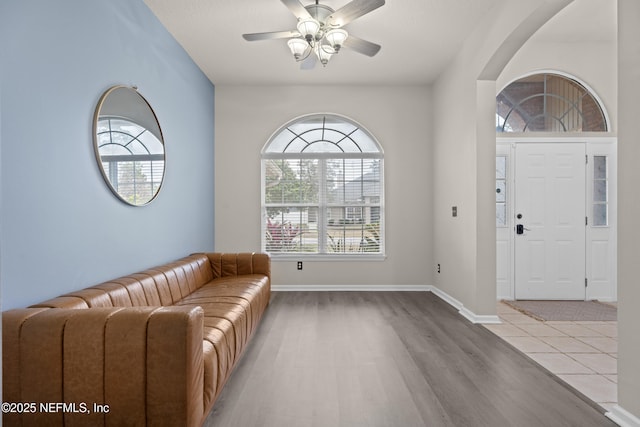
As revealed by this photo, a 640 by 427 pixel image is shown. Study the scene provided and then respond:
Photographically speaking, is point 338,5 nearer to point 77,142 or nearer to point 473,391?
point 77,142

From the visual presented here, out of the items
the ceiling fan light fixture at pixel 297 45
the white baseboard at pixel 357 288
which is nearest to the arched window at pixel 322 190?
the white baseboard at pixel 357 288

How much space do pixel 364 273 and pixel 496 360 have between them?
2552mm

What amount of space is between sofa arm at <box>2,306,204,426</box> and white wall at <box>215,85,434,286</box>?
3531 millimetres

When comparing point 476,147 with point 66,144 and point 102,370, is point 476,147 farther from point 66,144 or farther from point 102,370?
point 102,370

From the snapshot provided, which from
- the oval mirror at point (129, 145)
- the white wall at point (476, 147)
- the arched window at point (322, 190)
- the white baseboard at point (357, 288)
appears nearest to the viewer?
the oval mirror at point (129, 145)

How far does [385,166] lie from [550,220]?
7.09ft

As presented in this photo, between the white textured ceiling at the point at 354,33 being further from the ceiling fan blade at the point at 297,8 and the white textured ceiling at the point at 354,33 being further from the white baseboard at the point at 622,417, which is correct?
the white baseboard at the point at 622,417

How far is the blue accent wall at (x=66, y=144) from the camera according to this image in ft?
6.00

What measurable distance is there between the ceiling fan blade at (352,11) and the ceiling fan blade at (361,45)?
23cm

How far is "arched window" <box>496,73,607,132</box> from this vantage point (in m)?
4.51

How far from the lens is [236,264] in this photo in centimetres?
414

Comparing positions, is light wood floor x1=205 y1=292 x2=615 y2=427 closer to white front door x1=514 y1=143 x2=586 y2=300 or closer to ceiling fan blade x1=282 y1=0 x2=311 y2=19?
white front door x1=514 y1=143 x2=586 y2=300

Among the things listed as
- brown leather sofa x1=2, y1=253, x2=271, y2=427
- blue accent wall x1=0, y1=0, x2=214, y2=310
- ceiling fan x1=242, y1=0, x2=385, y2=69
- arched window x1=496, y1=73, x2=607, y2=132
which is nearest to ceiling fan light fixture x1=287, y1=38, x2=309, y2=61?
ceiling fan x1=242, y1=0, x2=385, y2=69

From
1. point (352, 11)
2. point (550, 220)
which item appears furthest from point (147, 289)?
point (550, 220)
